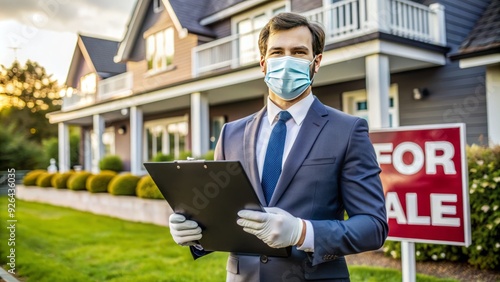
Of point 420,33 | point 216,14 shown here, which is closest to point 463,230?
point 420,33

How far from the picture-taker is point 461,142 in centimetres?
326

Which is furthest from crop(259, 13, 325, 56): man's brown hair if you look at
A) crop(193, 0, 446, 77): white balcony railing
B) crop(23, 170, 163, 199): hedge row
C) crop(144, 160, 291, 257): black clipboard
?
crop(23, 170, 163, 199): hedge row

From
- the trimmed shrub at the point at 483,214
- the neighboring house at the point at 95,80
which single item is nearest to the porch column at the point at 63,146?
the neighboring house at the point at 95,80

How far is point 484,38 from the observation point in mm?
8344

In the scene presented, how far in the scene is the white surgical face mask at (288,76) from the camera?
61.6 inches

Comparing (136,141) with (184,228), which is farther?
(136,141)

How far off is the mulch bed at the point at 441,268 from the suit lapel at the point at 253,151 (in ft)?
12.9

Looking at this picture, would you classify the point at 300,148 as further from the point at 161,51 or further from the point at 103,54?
the point at 103,54

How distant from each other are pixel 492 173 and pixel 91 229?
704 centimetres

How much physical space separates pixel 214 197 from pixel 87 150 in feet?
70.8

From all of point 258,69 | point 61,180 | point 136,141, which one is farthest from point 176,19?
point 61,180

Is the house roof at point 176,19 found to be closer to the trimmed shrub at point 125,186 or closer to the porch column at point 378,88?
the trimmed shrub at point 125,186

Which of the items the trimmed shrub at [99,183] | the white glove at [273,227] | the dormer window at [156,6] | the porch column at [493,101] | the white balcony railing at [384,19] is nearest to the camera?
the white glove at [273,227]

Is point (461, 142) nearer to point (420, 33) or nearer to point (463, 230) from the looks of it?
point (463, 230)
